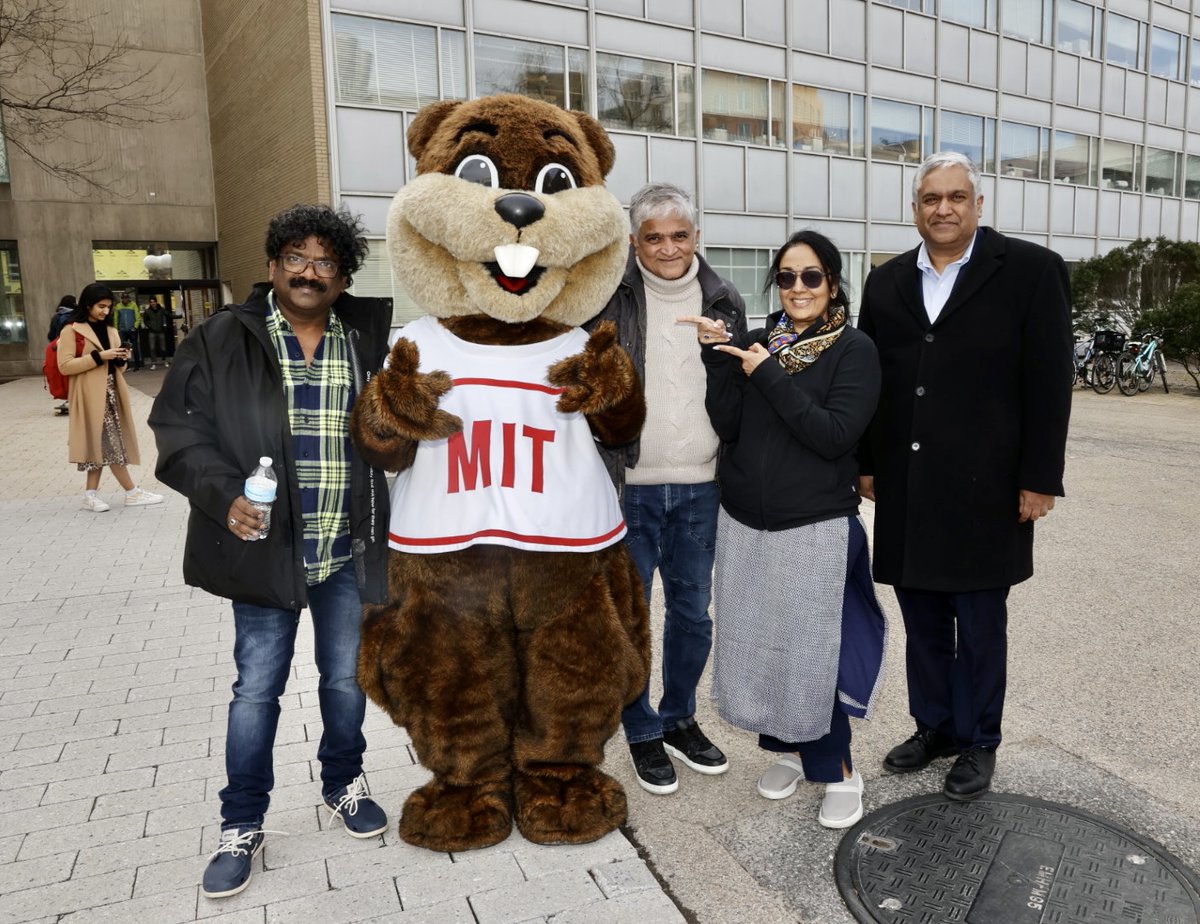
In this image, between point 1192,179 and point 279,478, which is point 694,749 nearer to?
point 279,478

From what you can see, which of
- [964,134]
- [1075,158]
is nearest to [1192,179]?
[1075,158]

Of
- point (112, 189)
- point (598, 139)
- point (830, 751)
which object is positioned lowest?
point (830, 751)

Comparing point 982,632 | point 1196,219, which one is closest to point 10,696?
point 982,632

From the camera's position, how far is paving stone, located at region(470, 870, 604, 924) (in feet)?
A: 8.79

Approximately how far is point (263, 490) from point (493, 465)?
672 millimetres

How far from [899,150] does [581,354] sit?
19450 mm

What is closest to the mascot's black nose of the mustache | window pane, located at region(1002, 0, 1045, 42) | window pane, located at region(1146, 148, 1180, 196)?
the mustache

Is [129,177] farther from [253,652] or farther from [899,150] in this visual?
[253,652]

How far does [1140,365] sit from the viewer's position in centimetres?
1589

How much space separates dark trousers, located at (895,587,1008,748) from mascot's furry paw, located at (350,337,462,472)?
1.93 metres

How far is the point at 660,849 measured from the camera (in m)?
3.06

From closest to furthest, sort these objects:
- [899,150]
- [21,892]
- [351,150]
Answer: [21,892], [351,150], [899,150]

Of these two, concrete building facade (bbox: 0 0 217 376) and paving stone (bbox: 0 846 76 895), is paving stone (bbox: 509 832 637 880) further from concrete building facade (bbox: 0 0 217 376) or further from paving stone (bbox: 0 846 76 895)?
concrete building facade (bbox: 0 0 217 376)

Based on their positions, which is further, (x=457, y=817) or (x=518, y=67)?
(x=518, y=67)
